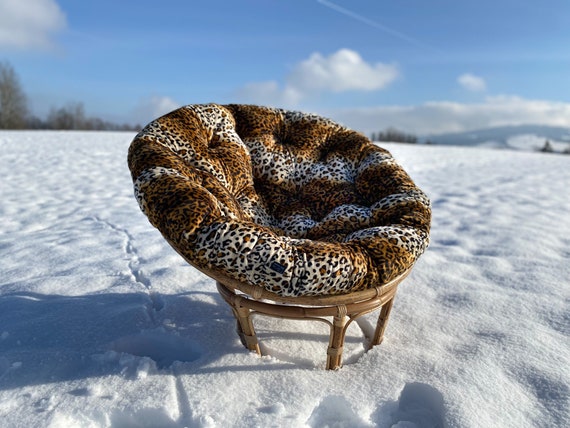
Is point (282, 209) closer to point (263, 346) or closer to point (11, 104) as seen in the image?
point (263, 346)

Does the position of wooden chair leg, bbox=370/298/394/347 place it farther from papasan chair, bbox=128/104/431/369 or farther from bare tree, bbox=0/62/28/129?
bare tree, bbox=0/62/28/129

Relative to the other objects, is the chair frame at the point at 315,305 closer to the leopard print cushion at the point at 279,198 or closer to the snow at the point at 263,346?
the leopard print cushion at the point at 279,198

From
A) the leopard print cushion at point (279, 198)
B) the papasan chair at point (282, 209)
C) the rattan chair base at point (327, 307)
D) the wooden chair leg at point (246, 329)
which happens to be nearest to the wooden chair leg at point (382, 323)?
the papasan chair at point (282, 209)

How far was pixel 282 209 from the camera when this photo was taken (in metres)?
2.22

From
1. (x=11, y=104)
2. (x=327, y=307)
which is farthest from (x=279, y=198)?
(x=11, y=104)

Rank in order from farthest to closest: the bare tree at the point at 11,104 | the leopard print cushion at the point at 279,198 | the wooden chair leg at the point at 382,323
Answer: the bare tree at the point at 11,104
the wooden chair leg at the point at 382,323
the leopard print cushion at the point at 279,198

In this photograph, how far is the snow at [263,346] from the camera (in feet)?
4.82

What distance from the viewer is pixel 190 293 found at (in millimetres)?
2305

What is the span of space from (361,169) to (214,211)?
3.14 ft

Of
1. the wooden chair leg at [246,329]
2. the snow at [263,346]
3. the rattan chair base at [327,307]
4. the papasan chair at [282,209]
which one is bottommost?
the snow at [263,346]

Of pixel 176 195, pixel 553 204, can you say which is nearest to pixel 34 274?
pixel 176 195

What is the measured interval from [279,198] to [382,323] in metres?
0.82

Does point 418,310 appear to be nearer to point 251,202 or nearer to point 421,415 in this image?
point 421,415

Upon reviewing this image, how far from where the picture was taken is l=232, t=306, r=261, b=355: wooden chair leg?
5.36 feet
